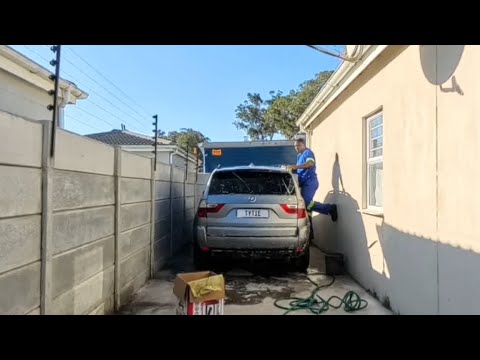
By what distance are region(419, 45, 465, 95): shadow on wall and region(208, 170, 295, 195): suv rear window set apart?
279 centimetres

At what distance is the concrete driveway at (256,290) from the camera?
4.31 m

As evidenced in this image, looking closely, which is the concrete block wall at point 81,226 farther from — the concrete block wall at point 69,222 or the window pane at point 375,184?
the window pane at point 375,184

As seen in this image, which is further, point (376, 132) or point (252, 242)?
point (252, 242)

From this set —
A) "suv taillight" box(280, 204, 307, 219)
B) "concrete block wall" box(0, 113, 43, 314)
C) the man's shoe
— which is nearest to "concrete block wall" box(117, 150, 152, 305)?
"concrete block wall" box(0, 113, 43, 314)

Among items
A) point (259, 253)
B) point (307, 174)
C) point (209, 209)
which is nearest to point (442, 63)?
point (259, 253)

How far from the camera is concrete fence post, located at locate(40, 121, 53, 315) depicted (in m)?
2.60

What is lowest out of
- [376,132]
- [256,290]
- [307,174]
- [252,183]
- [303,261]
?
[256,290]

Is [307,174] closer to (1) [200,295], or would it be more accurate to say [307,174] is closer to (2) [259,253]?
(2) [259,253]

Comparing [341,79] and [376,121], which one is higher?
[341,79]

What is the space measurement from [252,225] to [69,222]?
2901 millimetres

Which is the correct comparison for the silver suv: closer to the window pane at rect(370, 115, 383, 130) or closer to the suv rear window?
the suv rear window

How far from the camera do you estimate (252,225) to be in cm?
549

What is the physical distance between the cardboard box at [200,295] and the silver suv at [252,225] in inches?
81.2
